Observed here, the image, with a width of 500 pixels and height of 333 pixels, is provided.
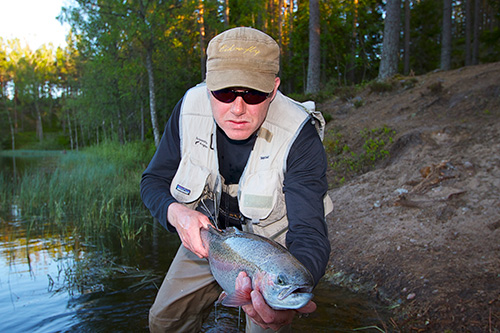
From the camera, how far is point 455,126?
8.57 meters

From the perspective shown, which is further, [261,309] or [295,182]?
[295,182]

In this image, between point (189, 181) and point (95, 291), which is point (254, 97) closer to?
point (189, 181)

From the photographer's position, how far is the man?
261cm

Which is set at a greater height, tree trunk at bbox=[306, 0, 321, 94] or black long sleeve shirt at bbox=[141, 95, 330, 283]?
tree trunk at bbox=[306, 0, 321, 94]

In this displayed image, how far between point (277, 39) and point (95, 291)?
32.4 meters

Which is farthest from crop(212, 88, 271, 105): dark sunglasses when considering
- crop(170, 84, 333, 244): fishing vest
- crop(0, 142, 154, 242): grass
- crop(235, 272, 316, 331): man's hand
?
crop(0, 142, 154, 242): grass

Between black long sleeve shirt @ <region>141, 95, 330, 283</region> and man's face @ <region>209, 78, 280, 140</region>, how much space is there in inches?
12.9

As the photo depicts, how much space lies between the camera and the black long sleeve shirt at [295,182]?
2.49m

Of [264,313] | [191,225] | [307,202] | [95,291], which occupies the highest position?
[307,202]

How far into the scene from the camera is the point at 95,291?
5.89 m

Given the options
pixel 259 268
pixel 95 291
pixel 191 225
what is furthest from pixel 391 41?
pixel 259 268

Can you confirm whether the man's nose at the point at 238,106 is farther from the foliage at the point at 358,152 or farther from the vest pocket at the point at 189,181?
the foliage at the point at 358,152

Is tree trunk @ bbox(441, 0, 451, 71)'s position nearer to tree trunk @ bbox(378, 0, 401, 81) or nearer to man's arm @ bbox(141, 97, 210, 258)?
tree trunk @ bbox(378, 0, 401, 81)

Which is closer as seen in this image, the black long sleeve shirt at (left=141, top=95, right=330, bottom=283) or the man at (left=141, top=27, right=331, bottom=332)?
the black long sleeve shirt at (left=141, top=95, right=330, bottom=283)
